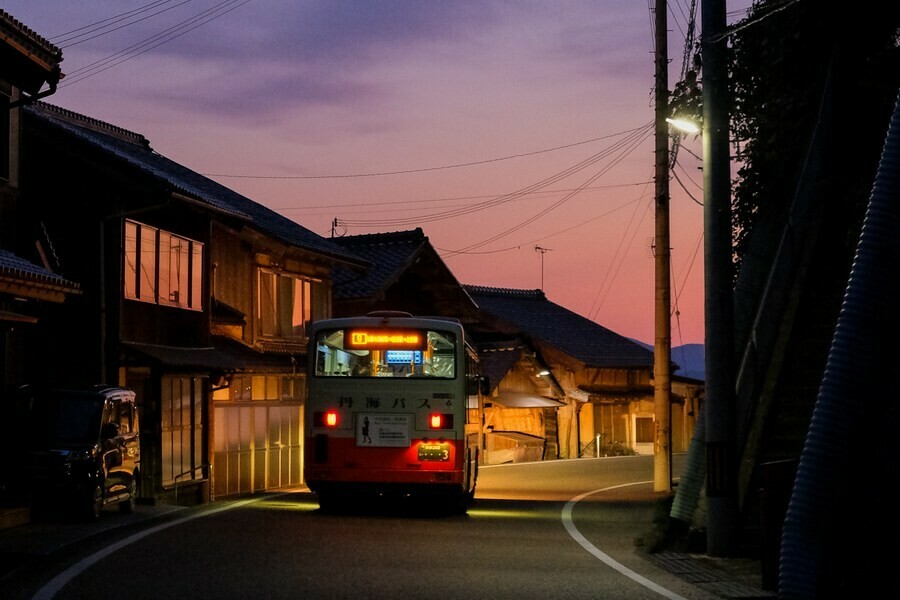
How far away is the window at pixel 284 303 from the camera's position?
31656 mm

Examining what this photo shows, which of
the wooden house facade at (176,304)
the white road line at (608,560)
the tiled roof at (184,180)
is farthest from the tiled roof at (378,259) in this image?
the white road line at (608,560)

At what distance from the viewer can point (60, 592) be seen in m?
10.0

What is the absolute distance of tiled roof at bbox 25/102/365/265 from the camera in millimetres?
23866

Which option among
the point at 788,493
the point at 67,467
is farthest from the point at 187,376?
the point at 788,493

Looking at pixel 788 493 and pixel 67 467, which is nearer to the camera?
pixel 788 493

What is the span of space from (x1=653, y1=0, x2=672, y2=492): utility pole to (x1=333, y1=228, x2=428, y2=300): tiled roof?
14.1 metres

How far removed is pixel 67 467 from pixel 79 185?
834cm

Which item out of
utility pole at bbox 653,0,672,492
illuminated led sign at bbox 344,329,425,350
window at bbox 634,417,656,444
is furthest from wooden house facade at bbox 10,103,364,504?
window at bbox 634,417,656,444

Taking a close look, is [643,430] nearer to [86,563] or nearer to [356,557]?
[356,557]

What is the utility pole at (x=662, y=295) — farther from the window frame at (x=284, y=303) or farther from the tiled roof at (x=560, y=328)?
the tiled roof at (x=560, y=328)

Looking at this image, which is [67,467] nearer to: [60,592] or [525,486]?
[60,592]

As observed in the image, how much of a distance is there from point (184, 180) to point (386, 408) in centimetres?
1214

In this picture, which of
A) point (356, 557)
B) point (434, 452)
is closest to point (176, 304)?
point (434, 452)

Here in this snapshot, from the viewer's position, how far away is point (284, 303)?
32.9m
